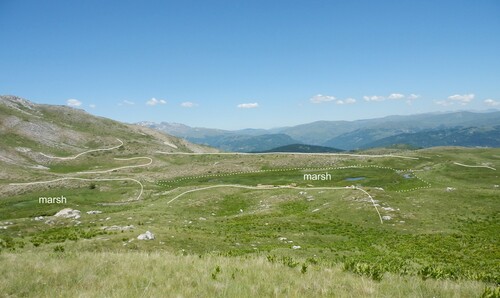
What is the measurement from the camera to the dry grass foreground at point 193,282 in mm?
9750

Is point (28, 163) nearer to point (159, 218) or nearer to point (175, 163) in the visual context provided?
point (175, 163)

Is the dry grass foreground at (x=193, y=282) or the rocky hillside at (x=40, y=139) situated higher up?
the rocky hillside at (x=40, y=139)

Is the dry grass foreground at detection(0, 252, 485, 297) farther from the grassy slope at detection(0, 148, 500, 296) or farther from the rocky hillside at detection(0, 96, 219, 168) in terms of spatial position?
the rocky hillside at detection(0, 96, 219, 168)

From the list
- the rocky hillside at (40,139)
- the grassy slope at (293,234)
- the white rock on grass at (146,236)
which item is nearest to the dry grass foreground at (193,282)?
the grassy slope at (293,234)

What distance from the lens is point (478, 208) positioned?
49125 millimetres

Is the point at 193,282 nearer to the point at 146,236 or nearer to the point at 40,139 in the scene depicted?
the point at 146,236

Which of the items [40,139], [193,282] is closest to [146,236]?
[193,282]

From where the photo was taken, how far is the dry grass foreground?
32.0 ft

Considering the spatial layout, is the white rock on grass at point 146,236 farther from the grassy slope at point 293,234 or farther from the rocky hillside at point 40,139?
the rocky hillside at point 40,139

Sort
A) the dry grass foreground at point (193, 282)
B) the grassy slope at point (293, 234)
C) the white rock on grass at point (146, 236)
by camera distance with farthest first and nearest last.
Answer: the white rock on grass at point (146, 236)
the grassy slope at point (293, 234)
the dry grass foreground at point (193, 282)

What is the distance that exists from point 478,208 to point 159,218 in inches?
1895

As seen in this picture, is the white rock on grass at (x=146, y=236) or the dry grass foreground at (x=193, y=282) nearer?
the dry grass foreground at (x=193, y=282)

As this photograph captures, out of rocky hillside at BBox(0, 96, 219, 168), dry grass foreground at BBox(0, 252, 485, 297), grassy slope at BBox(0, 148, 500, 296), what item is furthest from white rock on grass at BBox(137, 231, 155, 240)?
rocky hillside at BBox(0, 96, 219, 168)

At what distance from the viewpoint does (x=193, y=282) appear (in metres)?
11.0
